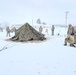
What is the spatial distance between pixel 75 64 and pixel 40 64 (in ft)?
5.06

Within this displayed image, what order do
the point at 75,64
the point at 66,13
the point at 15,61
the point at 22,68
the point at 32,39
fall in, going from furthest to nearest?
the point at 66,13, the point at 32,39, the point at 15,61, the point at 75,64, the point at 22,68

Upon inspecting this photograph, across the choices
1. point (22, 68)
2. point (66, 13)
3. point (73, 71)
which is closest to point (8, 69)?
point (22, 68)

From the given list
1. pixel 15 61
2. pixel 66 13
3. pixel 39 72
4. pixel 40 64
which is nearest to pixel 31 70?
pixel 39 72

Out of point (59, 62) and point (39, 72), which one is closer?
point (39, 72)

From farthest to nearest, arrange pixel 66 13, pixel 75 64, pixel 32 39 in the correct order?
pixel 66 13 → pixel 32 39 → pixel 75 64

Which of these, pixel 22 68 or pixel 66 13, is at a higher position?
Answer: pixel 66 13

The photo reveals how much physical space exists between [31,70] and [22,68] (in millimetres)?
458

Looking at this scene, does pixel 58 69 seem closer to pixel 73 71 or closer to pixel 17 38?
pixel 73 71

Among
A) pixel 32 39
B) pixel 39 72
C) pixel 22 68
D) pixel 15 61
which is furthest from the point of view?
pixel 32 39

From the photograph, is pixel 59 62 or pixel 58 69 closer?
pixel 58 69

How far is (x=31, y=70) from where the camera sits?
6875 millimetres

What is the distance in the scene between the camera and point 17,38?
18094 millimetres

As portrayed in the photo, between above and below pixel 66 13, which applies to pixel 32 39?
below

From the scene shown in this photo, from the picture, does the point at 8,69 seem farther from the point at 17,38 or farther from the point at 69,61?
the point at 17,38
